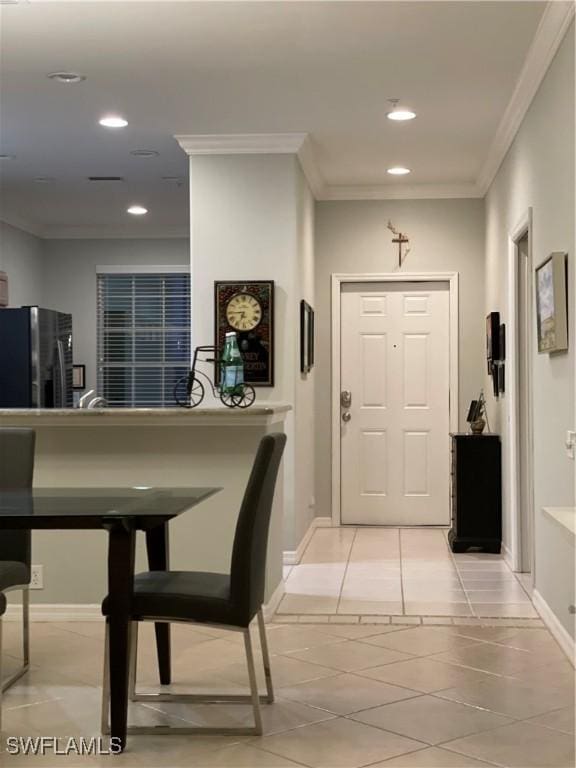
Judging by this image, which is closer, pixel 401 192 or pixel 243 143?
pixel 243 143

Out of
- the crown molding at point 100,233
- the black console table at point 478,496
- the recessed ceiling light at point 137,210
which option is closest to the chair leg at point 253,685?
the black console table at point 478,496

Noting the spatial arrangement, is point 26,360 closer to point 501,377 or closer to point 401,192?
point 401,192

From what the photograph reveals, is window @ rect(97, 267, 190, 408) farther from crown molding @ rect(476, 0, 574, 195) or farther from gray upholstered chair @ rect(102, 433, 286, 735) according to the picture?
gray upholstered chair @ rect(102, 433, 286, 735)

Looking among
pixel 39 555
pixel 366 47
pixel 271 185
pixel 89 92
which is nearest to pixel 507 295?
pixel 271 185

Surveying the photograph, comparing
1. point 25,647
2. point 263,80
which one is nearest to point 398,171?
point 263,80

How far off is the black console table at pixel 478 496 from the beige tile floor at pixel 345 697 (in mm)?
2004

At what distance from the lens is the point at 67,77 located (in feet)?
16.6

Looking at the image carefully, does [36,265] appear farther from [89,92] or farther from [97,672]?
[97,672]

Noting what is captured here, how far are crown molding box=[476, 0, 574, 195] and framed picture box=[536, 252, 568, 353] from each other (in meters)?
0.93

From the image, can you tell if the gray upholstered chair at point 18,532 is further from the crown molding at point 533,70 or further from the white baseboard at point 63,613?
the crown molding at point 533,70

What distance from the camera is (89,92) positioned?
5.34 m

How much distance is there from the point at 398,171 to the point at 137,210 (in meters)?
2.84

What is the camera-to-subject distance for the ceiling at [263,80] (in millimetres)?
4281

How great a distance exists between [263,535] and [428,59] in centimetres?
262
